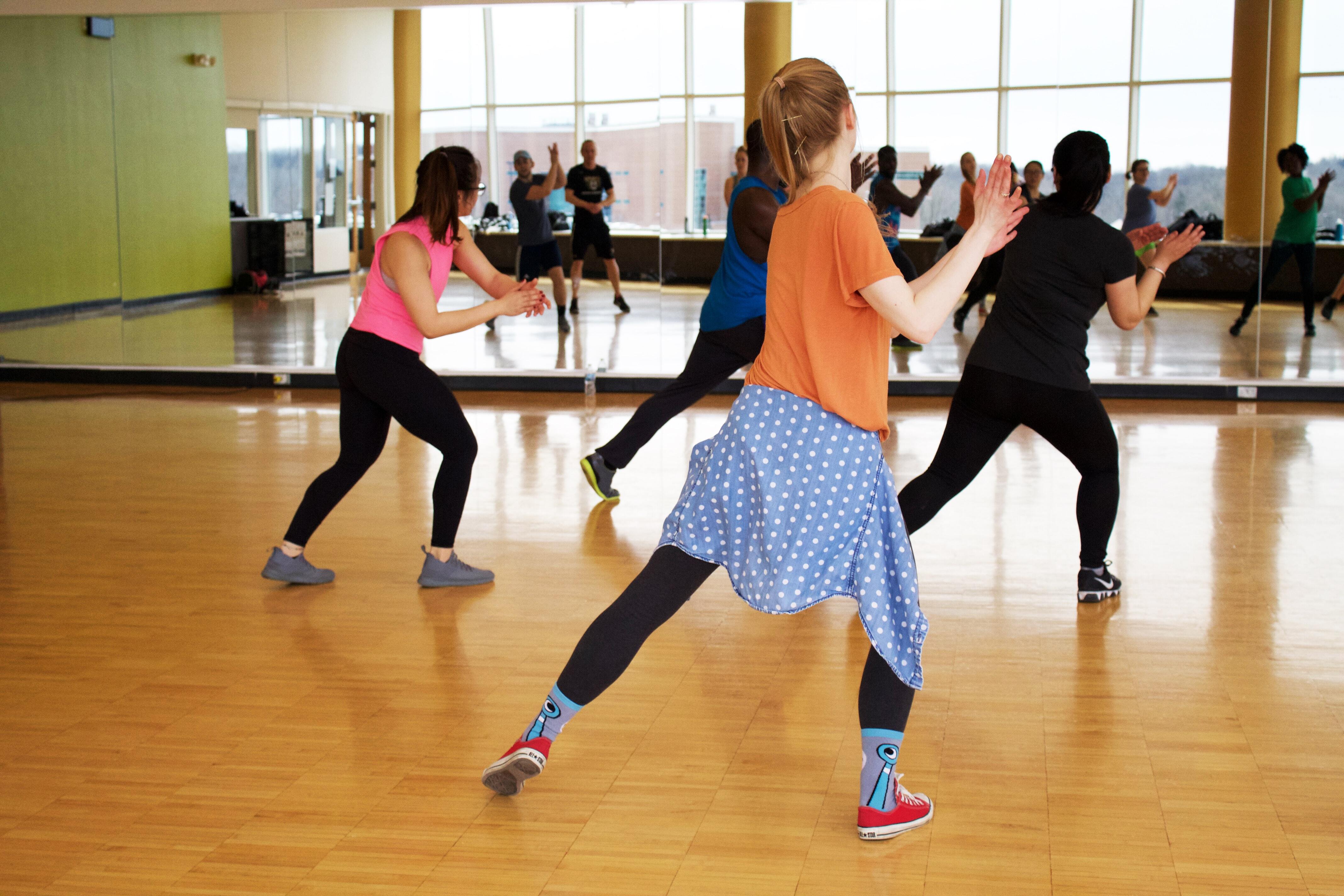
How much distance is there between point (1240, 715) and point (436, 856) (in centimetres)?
191

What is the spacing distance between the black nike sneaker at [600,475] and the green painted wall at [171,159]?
16.5 ft

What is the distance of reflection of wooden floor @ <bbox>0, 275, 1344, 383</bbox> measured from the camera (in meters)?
8.12

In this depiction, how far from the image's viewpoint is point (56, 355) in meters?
9.21

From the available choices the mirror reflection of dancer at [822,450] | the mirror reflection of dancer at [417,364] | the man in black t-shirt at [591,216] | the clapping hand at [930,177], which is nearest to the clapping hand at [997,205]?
the mirror reflection of dancer at [822,450]

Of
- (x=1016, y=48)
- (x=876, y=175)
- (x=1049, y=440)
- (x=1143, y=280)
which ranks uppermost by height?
(x=1016, y=48)

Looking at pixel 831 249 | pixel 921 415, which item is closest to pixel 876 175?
pixel 921 415

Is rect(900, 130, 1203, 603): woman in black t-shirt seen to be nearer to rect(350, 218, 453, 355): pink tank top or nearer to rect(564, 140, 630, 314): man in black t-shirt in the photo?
rect(350, 218, 453, 355): pink tank top

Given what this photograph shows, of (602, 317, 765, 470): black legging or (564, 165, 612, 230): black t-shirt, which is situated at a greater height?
(564, 165, 612, 230): black t-shirt

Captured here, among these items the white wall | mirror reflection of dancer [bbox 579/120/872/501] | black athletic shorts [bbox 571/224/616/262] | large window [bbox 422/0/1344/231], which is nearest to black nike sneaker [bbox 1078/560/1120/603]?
mirror reflection of dancer [bbox 579/120/872/501]

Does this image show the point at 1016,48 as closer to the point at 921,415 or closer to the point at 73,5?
the point at 921,415

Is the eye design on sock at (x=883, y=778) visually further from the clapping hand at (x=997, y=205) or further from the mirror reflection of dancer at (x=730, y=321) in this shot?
the mirror reflection of dancer at (x=730, y=321)

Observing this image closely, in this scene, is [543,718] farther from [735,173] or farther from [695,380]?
[735,173]

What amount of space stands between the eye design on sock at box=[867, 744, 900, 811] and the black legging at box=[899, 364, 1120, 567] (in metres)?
1.24

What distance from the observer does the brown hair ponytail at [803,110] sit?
2.16 m
